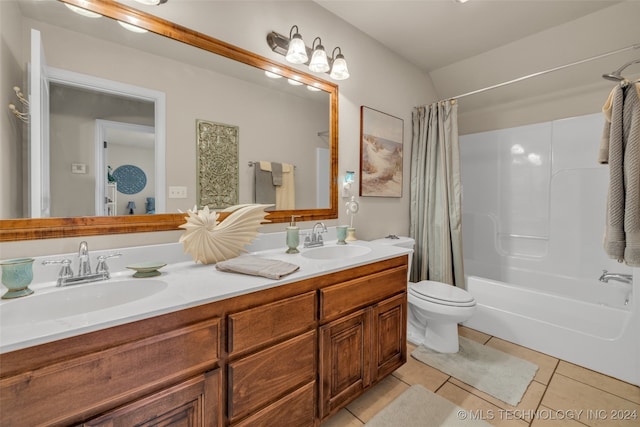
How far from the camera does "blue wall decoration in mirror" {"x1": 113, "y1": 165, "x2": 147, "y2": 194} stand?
3.80 ft

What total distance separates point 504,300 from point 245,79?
8.05 feet

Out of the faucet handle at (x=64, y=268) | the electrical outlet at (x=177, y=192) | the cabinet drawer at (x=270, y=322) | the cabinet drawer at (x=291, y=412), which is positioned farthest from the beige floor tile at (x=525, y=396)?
the faucet handle at (x=64, y=268)

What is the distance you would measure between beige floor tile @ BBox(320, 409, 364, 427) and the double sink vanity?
6.1 inches

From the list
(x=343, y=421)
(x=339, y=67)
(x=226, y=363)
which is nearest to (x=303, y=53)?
(x=339, y=67)

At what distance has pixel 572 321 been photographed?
1810 mm

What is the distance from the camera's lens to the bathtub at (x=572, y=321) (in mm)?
1595

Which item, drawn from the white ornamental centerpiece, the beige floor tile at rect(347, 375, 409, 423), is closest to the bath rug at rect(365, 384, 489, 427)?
the beige floor tile at rect(347, 375, 409, 423)

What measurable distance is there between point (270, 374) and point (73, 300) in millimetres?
737

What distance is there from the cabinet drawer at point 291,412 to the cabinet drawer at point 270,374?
2 centimetres

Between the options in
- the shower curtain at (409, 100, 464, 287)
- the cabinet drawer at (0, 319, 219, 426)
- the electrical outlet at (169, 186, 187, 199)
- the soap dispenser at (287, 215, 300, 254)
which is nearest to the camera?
the cabinet drawer at (0, 319, 219, 426)

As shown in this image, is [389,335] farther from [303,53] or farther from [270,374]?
[303,53]

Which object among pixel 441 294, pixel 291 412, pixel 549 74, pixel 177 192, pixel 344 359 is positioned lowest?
pixel 291 412

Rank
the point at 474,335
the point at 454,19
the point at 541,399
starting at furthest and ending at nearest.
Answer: the point at 474,335, the point at 454,19, the point at 541,399

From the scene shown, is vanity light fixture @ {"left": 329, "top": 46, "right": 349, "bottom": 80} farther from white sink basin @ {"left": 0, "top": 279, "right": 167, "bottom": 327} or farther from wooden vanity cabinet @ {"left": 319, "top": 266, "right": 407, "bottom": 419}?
white sink basin @ {"left": 0, "top": 279, "right": 167, "bottom": 327}
